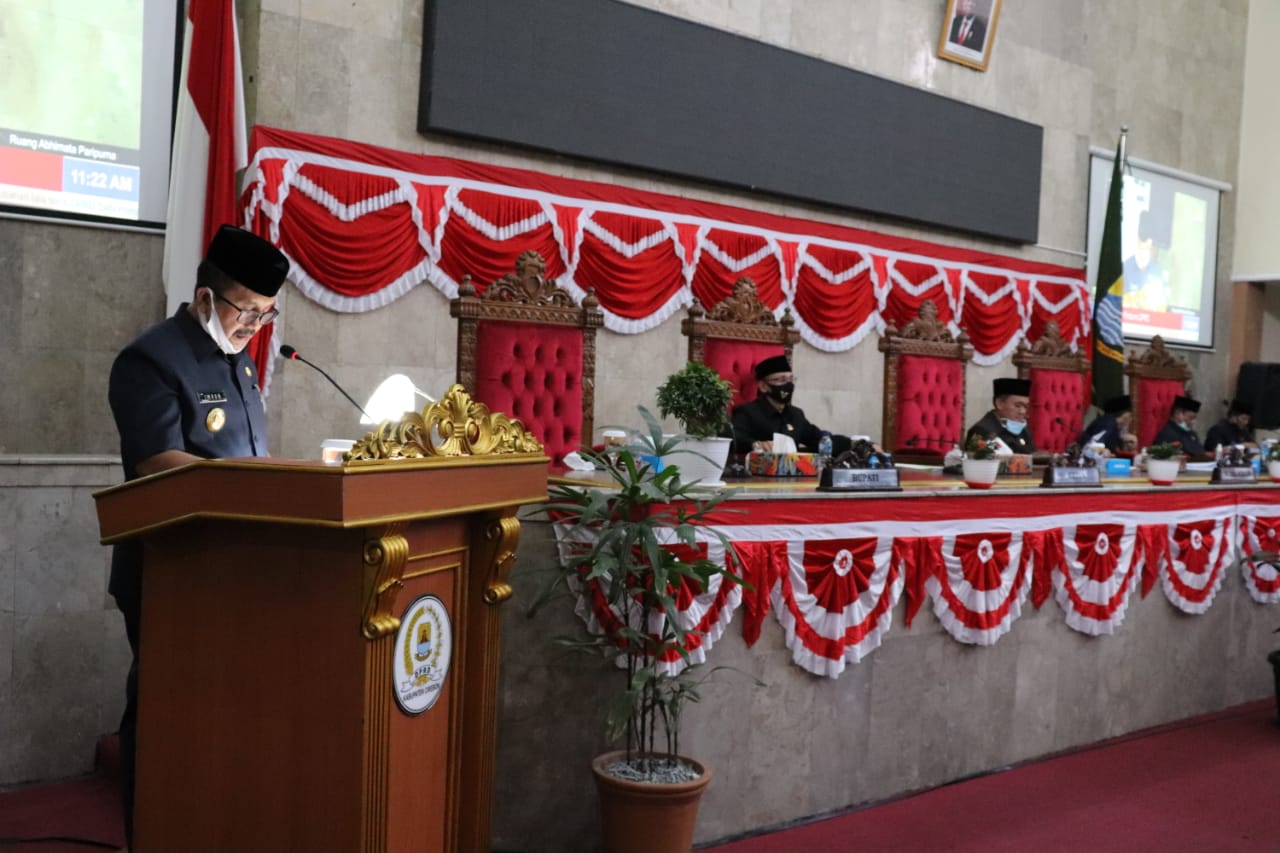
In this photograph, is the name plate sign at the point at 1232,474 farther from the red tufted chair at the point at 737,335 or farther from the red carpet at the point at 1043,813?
the red tufted chair at the point at 737,335

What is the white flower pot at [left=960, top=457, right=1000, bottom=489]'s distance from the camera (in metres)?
3.62

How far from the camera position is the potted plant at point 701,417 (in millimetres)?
2939

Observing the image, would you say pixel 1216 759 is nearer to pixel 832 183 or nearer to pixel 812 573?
pixel 812 573

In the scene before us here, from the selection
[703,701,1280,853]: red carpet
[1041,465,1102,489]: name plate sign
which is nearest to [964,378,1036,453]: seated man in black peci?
[1041,465,1102,489]: name plate sign

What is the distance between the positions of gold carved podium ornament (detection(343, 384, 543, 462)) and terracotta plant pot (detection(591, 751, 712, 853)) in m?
0.87

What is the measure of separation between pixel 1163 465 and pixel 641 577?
272 cm

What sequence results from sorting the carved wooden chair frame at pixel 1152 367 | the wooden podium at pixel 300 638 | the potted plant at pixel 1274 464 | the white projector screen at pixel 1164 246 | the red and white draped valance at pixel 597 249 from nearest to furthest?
the wooden podium at pixel 300 638
the red and white draped valance at pixel 597 249
the potted plant at pixel 1274 464
the white projector screen at pixel 1164 246
the carved wooden chair frame at pixel 1152 367

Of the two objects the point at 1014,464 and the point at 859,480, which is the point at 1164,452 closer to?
the point at 1014,464

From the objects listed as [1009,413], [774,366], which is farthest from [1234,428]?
[774,366]

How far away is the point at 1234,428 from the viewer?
26.9ft

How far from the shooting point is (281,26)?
427 cm

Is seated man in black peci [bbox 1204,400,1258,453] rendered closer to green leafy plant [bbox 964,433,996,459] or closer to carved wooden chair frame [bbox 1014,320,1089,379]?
carved wooden chair frame [bbox 1014,320,1089,379]

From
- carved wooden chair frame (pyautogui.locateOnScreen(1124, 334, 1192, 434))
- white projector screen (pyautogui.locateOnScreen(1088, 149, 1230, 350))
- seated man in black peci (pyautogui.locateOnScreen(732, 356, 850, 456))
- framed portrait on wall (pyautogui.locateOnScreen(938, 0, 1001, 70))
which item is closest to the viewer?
seated man in black peci (pyautogui.locateOnScreen(732, 356, 850, 456))

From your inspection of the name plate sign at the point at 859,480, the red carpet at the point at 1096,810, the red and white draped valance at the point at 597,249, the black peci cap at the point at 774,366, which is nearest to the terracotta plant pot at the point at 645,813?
the red carpet at the point at 1096,810
